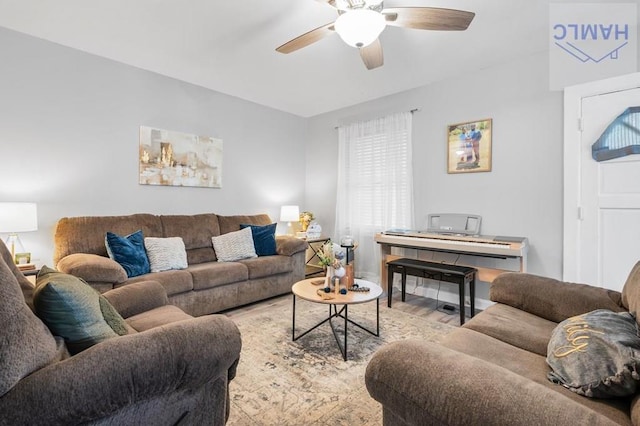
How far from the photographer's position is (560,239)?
286 centimetres

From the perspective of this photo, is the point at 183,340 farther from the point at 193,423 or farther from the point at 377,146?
the point at 377,146

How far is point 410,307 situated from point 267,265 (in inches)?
63.5

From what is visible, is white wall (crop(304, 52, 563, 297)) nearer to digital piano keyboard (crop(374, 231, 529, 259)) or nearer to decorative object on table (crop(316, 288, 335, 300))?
digital piano keyboard (crop(374, 231, 529, 259))

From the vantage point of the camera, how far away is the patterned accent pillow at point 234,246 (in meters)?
3.51

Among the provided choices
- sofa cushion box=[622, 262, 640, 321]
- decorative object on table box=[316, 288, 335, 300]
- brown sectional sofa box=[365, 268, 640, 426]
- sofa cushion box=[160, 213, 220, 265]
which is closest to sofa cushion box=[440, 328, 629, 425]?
brown sectional sofa box=[365, 268, 640, 426]

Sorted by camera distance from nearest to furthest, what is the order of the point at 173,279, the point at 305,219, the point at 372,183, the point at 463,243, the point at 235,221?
the point at 173,279 → the point at 463,243 → the point at 235,221 → the point at 372,183 → the point at 305,219

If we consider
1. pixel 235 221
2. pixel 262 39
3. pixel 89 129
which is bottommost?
pixel 235 221

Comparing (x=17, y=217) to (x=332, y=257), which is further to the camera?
(x=332, y=257)

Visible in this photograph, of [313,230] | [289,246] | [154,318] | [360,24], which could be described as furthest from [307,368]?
[313,230]

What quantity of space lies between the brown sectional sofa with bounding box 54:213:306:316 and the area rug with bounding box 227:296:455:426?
1.18ft

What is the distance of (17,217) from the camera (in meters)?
2.34

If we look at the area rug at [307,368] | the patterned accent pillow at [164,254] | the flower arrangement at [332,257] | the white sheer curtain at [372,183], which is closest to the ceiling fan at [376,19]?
the flower arrangement at [332,257]

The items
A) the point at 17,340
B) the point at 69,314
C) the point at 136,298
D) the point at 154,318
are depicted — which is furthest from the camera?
the point at 136,298

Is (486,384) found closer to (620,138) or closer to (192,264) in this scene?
(620,138)
